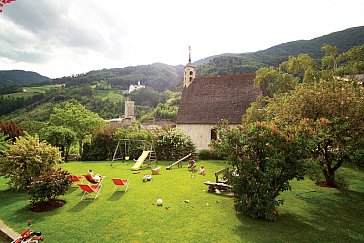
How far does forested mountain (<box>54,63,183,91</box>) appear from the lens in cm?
13850

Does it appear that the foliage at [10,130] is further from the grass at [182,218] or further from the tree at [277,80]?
the tree at [277,80]

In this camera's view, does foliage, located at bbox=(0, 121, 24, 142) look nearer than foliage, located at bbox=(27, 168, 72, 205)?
No

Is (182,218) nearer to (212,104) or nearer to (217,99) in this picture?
(212,104)

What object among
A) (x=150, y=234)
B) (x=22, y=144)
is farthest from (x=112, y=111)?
(x=150, y=234)

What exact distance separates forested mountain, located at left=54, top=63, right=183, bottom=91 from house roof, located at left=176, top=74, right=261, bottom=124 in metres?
105

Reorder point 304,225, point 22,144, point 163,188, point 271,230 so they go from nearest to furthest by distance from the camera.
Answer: point 271,230 < point 304,225 < point 22,144 < point 163,188

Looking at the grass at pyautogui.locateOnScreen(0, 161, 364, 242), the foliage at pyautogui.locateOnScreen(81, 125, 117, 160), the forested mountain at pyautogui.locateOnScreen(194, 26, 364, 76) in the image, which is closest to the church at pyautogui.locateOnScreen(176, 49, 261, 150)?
the foliage at pyautogui.locateOnScreen(81, 125, 117, 160)

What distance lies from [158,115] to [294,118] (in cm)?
7185

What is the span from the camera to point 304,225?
7.69 metres

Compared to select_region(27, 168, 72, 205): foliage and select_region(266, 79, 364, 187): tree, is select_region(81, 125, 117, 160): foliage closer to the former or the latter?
select_region(27, 168, 72, 205): foliage

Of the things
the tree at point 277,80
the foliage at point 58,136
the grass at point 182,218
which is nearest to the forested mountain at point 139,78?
the foliage at point 58,136

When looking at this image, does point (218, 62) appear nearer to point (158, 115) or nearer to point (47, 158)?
point (158, 115)

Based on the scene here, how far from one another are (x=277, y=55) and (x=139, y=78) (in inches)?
3488

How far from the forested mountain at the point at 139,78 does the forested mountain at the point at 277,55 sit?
3002 centimetres
